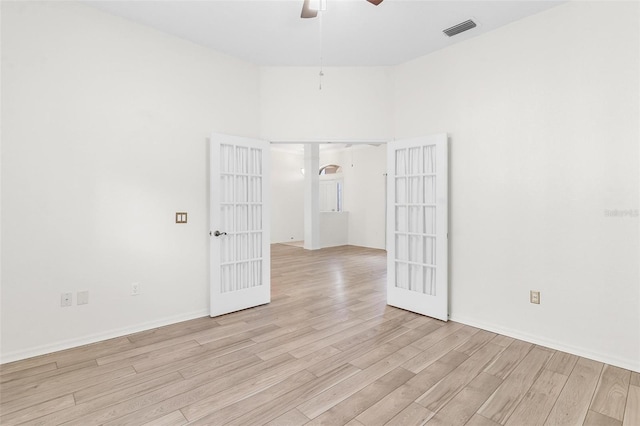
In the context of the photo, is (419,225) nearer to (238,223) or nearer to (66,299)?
(238,223)

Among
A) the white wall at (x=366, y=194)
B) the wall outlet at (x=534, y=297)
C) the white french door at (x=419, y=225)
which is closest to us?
the wall outlet at (x=534, y=297)

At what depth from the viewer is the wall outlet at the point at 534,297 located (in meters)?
3.01

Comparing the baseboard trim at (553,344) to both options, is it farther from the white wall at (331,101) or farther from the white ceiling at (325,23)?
the white ceiling at (325,23)

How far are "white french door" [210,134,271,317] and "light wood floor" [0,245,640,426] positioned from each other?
1.58 feet

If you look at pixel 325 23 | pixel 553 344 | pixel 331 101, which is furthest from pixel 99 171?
pixel 553 344

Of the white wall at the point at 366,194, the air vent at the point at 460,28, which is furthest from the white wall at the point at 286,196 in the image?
the air vent at the point at 460,28

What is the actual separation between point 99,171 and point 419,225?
11.4 feet

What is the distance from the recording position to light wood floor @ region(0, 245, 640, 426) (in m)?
1.96

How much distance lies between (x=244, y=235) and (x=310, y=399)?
7.43ft

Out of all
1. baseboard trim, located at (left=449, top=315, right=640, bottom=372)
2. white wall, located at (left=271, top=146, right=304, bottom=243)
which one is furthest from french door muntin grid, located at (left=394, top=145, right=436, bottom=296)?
white wall, located at (left=271, top=146, right=304, bottom=243)

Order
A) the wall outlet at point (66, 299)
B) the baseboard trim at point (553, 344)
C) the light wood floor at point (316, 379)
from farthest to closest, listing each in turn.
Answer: the wall outlet at point (66, 299), the baseboard trim at point (553, 344), the light wood floor at point (316, 379)

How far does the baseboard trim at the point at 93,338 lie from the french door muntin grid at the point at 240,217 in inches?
20.6

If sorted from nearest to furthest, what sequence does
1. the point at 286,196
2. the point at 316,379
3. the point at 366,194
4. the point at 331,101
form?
the point at 316,379 → the point at 331,101 → the point at 366,194 → the point at 286,196

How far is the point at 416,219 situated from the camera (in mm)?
3855
